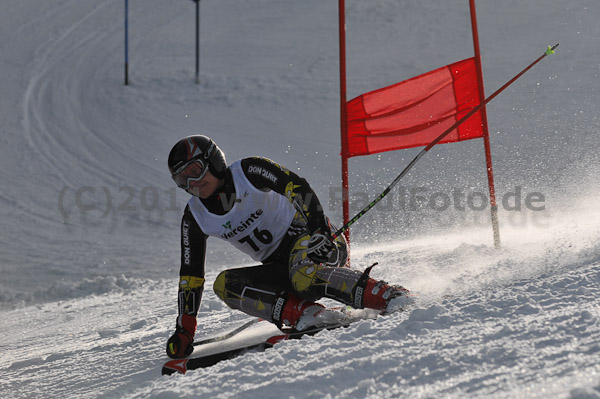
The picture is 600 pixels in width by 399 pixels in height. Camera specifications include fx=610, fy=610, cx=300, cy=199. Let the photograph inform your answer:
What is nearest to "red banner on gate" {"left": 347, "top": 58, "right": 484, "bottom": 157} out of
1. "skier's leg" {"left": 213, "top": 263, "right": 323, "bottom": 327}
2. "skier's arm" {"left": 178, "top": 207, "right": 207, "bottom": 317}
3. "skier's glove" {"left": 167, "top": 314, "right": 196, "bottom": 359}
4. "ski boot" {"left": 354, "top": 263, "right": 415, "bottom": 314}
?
"skier's leg" {"left": 213, "top": 263, "right": 323, "bottom": 327}

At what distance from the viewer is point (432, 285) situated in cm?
367

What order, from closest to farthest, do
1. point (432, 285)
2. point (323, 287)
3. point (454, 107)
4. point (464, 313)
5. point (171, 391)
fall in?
point (171, 391) → point (464, 313) → point (323, 287) → point (432, 285) → point (454, 107)

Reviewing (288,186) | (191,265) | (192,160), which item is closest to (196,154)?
(192,160)

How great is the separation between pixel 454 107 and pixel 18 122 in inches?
393

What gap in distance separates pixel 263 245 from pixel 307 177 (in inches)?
284

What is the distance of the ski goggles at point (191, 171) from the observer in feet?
10.6

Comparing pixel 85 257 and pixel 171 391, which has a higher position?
pixel 85 257

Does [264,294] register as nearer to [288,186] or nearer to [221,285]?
[221,285]

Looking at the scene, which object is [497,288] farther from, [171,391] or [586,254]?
[171,391]

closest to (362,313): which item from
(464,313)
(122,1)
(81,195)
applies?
(464,313)

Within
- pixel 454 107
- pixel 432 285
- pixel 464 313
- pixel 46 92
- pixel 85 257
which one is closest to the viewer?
pixel 464 313

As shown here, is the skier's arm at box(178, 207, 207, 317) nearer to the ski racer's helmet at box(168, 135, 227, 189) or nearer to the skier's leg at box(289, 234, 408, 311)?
the ski racer's helmet at box(168, 135, 227, 189)

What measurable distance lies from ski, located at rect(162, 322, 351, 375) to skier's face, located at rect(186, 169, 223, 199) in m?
0.85

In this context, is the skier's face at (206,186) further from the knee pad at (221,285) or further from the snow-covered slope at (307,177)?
the snow-covered slope at (307,177)
